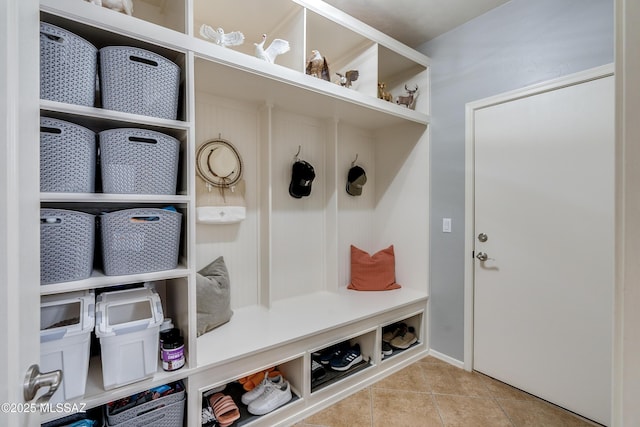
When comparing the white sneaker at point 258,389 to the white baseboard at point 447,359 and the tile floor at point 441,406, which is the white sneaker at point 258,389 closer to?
the tile floor at point 441,406

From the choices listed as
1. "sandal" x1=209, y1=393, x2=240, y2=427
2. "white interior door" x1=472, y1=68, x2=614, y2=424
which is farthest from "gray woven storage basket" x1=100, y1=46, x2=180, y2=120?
"white interior door" x1=472, y1=68, x2=614, y2=424

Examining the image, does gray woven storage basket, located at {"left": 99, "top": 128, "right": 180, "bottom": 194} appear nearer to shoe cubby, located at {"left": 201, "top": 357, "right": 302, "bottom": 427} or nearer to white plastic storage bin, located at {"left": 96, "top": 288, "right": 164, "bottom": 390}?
white plastic storage bin, located at {"left": 96, "top": 288, "right": 164, "bottom": 390}

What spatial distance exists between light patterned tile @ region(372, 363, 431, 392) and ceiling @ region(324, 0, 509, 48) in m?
2.64

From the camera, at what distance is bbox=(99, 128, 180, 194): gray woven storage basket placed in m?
1.18

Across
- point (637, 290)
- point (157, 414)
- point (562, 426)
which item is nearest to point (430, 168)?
point (562, 426)

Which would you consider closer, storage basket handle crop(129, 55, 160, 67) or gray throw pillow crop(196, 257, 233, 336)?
storage basket handle crop(129, 55, 160, 67)

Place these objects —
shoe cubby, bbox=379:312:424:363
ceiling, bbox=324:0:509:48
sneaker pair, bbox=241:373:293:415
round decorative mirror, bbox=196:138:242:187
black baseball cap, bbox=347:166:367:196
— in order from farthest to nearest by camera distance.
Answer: black baseball cap, bbox=347:166:367:196, shoe cubby, bbox=379:312:424:363, ceiling, bbox=324:0:509:48, round decorative mirror, bbox=196:138:242:187, sneaker pair, bbox=241:373:293:415

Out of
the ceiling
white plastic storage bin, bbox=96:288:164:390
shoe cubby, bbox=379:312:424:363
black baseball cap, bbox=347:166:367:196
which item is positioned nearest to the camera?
white plastic storage bin, bbox=96:288:164:390

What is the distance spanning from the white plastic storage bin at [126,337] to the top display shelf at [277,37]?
105 centimetres

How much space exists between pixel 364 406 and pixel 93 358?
60.6 inches

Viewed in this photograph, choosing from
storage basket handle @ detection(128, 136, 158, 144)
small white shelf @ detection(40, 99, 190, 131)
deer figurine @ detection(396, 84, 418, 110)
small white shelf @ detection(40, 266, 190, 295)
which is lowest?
small white shelf @ detection(40, 266, 190, 295)

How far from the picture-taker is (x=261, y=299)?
7.05 ft

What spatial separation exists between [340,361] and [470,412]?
2.76 feet

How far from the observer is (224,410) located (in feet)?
4.93
